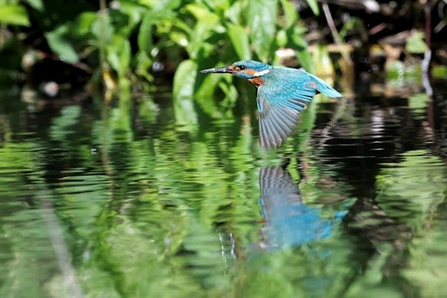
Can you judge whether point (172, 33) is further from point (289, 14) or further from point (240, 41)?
Result: point (240, 41)

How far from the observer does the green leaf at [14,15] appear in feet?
31.0

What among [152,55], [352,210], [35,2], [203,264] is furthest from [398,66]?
[203,264]

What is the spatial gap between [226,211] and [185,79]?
4553 millimetres

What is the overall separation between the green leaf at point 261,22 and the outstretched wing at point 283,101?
2.01 meters

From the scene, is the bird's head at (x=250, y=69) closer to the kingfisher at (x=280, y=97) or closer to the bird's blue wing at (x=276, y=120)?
the kingfisher at (x=280, y=97)

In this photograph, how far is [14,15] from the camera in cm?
953

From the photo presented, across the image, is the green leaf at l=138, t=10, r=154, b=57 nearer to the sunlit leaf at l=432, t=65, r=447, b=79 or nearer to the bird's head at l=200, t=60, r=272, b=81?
the bird's head at l=200, t=60, r=272, b=81

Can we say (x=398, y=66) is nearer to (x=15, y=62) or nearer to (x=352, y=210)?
(x=15, y=62)

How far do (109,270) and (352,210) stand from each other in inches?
33.3

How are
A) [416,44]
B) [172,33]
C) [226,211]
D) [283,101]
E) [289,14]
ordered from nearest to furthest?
[226,211] < [283,101] < [289,14] < [172,33] < [416,44]

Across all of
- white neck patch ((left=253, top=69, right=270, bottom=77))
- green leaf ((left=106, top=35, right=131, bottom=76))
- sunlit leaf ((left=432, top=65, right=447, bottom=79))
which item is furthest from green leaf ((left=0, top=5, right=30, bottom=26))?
white neck patch ((left=253, top=69, right=270, bottom=77))

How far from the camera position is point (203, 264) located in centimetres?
237

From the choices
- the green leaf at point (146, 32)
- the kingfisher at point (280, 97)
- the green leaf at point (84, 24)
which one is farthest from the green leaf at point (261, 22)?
the green leaf at point (84, 24)

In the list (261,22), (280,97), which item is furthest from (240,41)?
(280,97)
